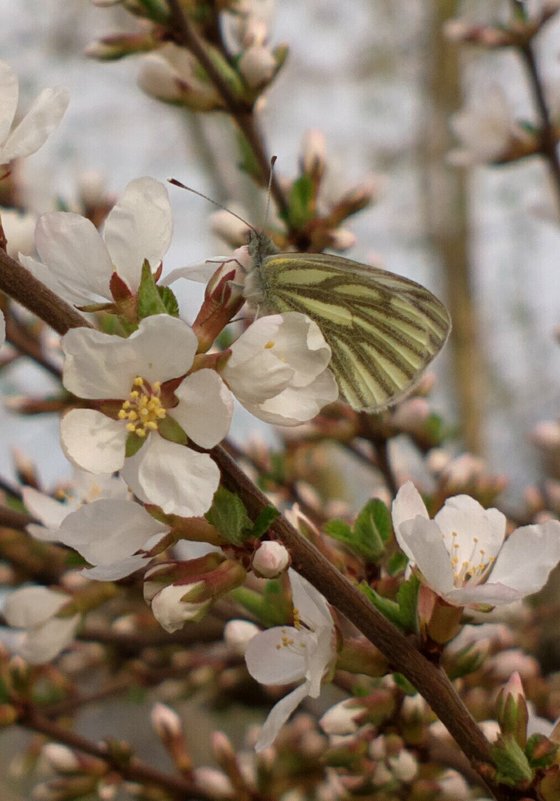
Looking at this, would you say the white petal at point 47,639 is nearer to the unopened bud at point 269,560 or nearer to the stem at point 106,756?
the stem at point 106,756

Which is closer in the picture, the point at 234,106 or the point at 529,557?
the point at 529,557

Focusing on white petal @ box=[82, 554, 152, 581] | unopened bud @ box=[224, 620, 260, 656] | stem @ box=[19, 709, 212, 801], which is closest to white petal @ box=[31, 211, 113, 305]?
white petal @ box=[82, 554, 152, 581]

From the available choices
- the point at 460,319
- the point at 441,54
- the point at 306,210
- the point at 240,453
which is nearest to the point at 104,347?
the point at 306,210

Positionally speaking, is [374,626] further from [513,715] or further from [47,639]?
[47,639]

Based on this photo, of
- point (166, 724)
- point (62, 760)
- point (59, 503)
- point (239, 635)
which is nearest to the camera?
point (239, 635)

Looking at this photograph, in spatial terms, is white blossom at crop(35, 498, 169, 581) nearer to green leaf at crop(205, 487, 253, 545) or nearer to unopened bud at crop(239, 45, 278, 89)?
green leaf at crop(205, 487, 253, 545)

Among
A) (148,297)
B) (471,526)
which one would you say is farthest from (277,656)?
(148,297)

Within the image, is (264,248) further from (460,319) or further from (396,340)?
(460,319)
